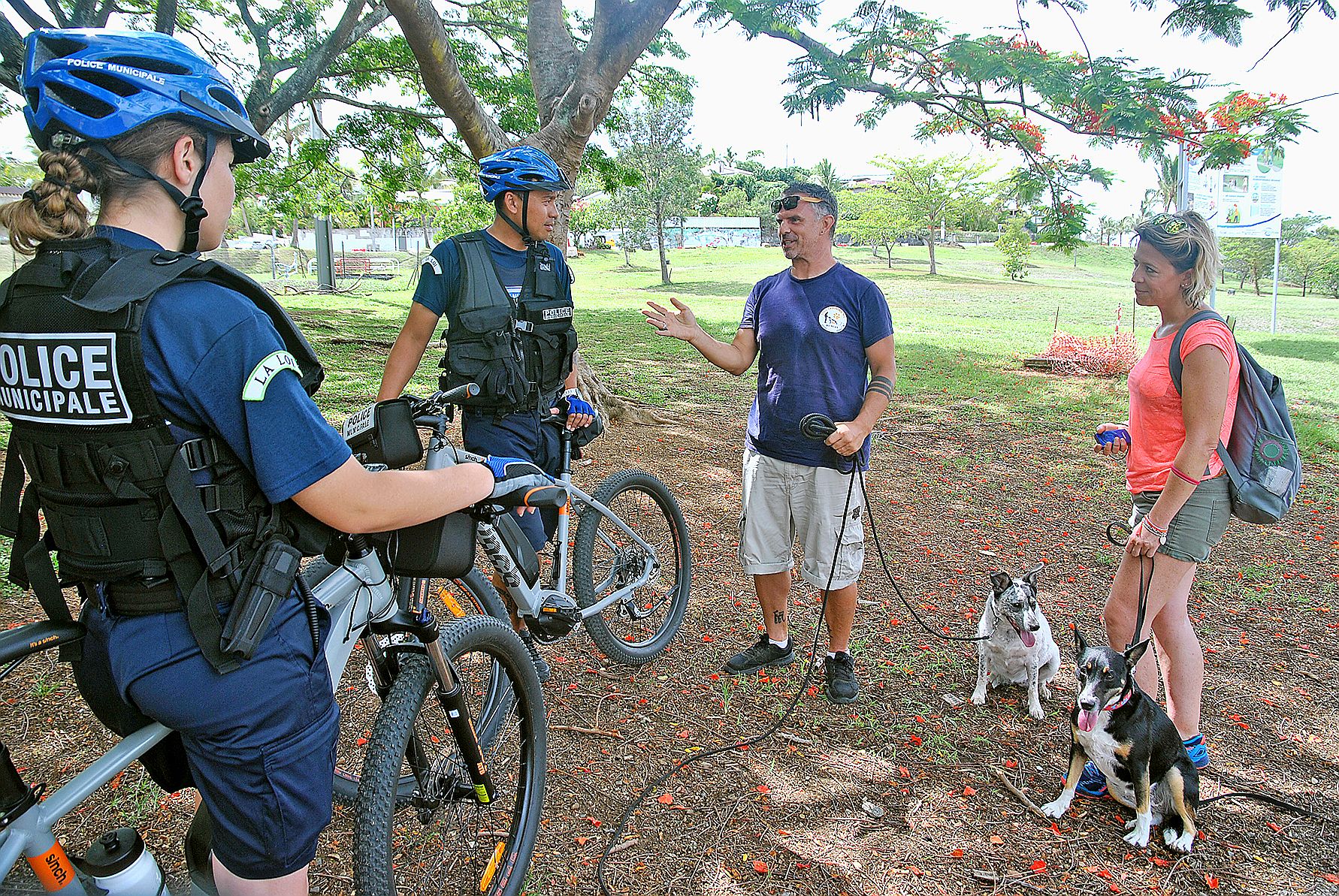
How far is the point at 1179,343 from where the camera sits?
3.05 meters

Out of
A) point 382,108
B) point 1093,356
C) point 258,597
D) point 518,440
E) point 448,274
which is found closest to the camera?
point 258,597

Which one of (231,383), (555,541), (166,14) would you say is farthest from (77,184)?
(166,14)

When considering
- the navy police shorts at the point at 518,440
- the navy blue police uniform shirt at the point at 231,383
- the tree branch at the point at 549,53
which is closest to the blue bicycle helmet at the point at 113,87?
the navy blue police uniform shirt at the point at 231,383

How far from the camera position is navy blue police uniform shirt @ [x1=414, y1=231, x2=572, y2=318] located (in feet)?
11.8

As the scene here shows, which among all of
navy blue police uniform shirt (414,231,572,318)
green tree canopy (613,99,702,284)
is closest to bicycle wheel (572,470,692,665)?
navy blue police uniform shirt (414,231,572,318)

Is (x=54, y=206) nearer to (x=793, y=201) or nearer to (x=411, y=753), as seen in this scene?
(x=411, y=753)

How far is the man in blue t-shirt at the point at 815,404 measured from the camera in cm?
386

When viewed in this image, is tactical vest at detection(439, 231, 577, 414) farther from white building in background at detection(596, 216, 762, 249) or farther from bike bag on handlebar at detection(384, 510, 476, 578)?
white building in background at detection(596, 216, 762, 249)

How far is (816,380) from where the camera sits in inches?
153

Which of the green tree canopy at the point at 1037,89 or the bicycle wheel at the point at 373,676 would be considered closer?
the bicycle wheel at the point at 373,676

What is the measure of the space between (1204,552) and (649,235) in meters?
58.3

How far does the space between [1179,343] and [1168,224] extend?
1.59 feet

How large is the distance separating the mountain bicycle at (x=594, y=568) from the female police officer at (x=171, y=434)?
892mm

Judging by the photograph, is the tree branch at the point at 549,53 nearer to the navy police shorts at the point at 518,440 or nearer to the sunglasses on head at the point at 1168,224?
the navy police shorts at the point at 518,440
